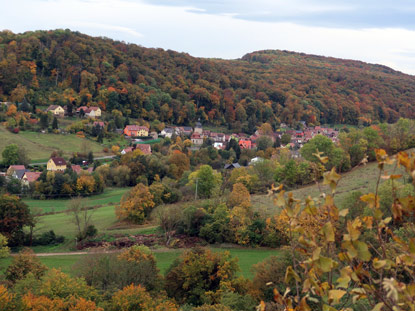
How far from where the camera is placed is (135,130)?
55094 millimetres

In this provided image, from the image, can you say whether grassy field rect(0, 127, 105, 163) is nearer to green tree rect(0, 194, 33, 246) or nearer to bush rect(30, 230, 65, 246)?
green tree rect(0, 194, 33, 246)

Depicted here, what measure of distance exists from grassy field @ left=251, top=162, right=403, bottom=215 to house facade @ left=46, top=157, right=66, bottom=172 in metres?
19.1

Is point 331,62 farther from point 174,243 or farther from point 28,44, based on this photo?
point 174,243

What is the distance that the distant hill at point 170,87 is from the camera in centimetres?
6375

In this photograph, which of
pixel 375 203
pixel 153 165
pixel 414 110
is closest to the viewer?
pixel 375 203

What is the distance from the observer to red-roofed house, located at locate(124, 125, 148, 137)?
179 feet

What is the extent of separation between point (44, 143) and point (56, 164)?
8.31m

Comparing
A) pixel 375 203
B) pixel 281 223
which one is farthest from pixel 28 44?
pixel 375 203

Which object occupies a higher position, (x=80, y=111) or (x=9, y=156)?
(x=80, y=111)

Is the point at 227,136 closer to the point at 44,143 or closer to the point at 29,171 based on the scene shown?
the point at 44,143

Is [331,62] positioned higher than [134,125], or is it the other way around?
[331,62]

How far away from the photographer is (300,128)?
72.8 m

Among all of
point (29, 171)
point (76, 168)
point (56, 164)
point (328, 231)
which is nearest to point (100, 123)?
point (56, 164)

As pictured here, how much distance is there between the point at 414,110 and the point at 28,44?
249 ft
